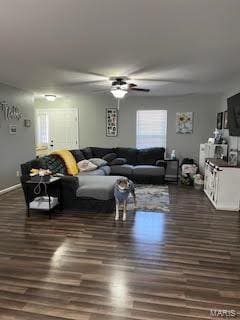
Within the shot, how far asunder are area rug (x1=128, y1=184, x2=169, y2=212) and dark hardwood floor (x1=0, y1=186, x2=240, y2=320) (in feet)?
1.10

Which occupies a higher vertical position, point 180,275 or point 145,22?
point 145,22

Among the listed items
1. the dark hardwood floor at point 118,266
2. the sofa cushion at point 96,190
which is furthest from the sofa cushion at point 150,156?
the dark hardwood floor at point 118,266

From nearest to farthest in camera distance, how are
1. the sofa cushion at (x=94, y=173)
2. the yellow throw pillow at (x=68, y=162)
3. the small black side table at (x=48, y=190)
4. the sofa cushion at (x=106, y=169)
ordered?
the small black side table at (x=48, y=190) < the yellow throw pillow at (x=68, y=162) < the sofa cushion at (x=94, y=173) < the sofa cushion at (x=106, y=169)

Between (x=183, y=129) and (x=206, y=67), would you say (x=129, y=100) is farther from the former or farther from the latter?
(x=206, y=67)

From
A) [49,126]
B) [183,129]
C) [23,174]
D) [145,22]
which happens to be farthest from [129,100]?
[145,22]

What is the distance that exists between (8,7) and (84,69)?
2.04m

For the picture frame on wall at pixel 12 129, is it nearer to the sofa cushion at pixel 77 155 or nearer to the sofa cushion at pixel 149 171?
the sofa cushion at pixel 77 155

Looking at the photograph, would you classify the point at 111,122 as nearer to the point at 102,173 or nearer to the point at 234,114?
the point at 102,173

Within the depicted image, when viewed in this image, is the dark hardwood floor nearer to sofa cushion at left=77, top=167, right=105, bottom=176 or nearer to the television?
sofa cushion at left=77, top=167, right=105, bottom=176

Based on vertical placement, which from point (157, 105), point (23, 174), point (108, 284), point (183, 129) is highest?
point (157, 105)

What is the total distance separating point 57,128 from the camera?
26.6ft

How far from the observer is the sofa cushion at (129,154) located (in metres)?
7.18

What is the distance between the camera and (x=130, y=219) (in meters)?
3.93

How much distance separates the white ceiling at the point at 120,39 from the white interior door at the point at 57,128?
329 centimetres
